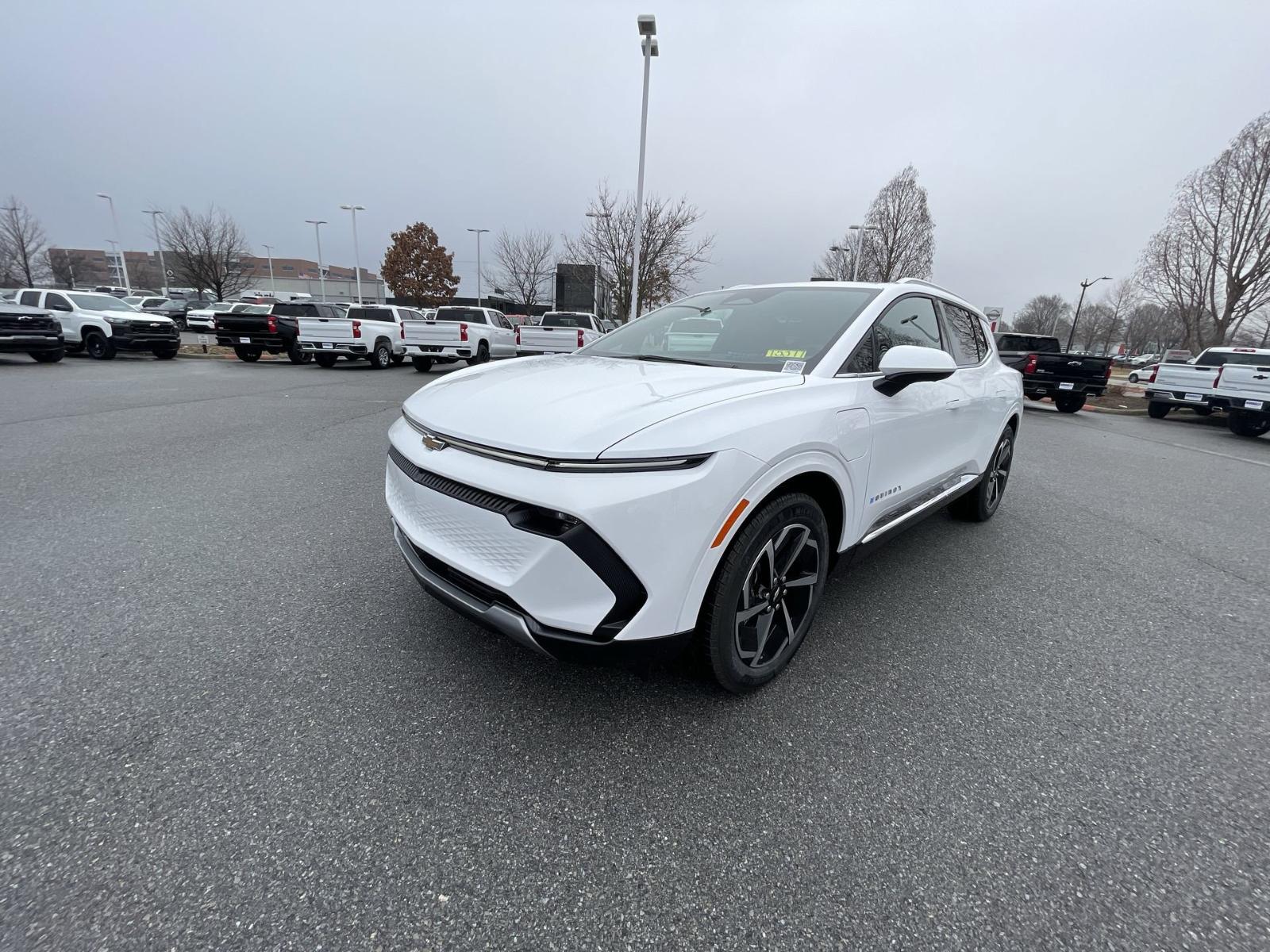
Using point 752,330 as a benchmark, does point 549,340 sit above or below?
below

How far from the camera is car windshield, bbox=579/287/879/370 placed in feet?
8.66

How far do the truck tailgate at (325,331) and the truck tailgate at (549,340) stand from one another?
5.47 m

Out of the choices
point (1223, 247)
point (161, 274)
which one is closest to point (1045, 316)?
point (1223, 247)

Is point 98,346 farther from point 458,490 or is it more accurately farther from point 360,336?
point 458,490

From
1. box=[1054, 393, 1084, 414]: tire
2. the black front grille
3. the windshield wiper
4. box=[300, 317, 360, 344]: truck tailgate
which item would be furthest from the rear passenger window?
box=[300, 317, 360, 344]: truck tailgate

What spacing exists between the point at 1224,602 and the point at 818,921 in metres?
3.62

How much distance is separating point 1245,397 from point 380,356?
2112 centimetres

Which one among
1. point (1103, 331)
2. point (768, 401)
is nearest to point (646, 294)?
point (768, 401)

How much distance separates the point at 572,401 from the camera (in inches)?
79.7

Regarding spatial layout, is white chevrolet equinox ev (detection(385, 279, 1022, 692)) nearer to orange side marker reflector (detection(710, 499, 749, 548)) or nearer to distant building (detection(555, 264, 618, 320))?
orange side marker reflector (detection(710, 499, 749, 548))

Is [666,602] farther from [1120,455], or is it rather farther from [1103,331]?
[1103,331]

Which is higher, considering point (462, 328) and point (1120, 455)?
point (462, 328)

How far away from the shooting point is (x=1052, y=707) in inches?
90.8

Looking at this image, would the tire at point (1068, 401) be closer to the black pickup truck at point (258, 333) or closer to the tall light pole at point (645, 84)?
the tall light pole at point (645, 84)
